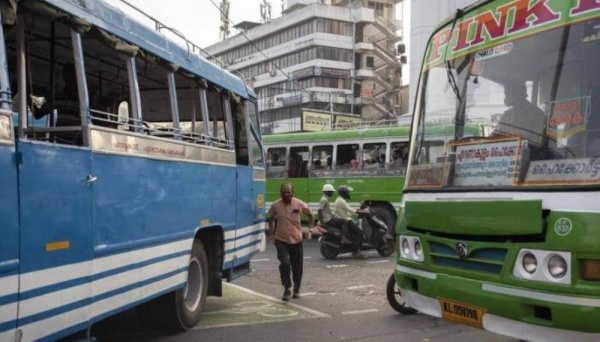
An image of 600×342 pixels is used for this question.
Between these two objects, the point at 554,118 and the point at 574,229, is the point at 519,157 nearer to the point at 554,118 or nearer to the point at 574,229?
the point at 554,118

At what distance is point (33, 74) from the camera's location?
5.95m

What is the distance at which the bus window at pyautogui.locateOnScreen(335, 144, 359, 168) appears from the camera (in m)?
16.4

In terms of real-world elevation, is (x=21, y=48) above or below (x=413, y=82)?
below

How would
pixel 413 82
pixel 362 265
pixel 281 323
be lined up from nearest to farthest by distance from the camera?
1. pixel 281 323
2. pixel 362 265
3. pixel 413 82

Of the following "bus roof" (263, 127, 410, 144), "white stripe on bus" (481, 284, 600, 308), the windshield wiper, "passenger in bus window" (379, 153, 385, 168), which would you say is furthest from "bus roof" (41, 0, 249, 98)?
"bus roof" (263, 127, 410, 144)

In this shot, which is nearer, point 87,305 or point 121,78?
point 87,305

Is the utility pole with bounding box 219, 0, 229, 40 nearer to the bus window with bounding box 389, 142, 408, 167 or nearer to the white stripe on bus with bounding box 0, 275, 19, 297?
the bus window with bounding box 389, 142, 408, 167

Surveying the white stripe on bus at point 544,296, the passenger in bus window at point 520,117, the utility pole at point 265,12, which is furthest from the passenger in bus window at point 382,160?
the utility pole at point 265,12

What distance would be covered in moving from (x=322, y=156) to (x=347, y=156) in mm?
913

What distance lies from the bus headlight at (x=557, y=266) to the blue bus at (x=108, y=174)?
3.12 metres

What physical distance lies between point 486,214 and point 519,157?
46 cm

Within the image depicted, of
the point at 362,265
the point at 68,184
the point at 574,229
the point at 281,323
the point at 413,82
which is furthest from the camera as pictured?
the point at 413,82

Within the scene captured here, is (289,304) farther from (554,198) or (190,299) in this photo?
(554,198)

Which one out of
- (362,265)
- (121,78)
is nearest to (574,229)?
(121,78)
